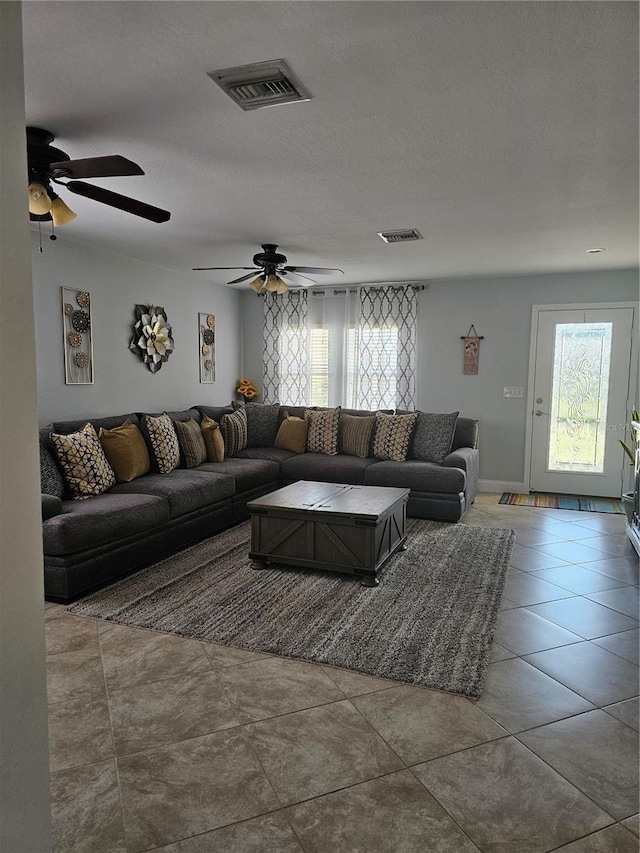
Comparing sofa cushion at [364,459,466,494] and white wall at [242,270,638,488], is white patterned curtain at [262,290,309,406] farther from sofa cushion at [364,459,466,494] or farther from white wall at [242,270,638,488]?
sofa cushion at [364,459,466,494]

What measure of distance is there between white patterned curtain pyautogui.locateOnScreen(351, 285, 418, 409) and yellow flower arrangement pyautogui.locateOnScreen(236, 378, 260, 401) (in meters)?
1.36

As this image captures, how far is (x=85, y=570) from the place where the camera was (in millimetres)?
3418

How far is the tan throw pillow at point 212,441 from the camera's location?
557 centimetres

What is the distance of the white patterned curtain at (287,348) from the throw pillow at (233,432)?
3.70ft

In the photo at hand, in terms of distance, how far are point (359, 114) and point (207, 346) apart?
4651 mm

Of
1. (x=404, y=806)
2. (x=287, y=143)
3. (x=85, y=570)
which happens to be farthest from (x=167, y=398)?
(x=404, y=806)

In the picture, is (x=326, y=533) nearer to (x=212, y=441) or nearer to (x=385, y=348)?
(x=212, y=441)

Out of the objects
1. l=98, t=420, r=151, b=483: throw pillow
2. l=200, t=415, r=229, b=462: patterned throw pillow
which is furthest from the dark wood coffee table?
l=200, t=415, r=229, b=462: patterned throw pillow

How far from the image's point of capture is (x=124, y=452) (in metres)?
4.50

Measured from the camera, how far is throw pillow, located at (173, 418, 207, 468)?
527 cm

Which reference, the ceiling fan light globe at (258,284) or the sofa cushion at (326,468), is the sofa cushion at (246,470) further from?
the ceiling fan light globe at (258,284)

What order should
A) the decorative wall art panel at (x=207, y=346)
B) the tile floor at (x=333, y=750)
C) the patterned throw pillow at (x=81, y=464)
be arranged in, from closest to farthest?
the tile floor at (x=333, y=750) → the patterned throw pillow at (x=81, y=464) → the decorative wall art panel at (x=207, y=346)

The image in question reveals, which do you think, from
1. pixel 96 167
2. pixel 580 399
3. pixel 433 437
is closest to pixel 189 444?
pixel 433 437

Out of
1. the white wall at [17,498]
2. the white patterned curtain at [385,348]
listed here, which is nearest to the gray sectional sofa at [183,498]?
the white patterned curtain at [385,348]
